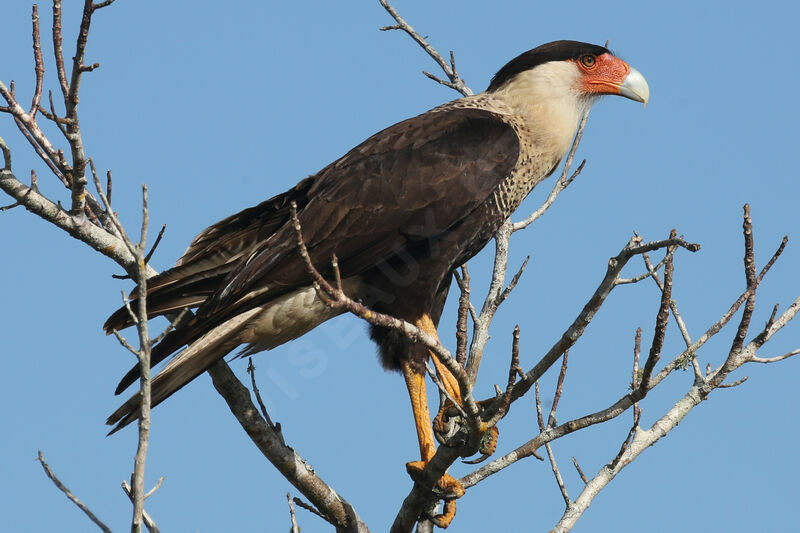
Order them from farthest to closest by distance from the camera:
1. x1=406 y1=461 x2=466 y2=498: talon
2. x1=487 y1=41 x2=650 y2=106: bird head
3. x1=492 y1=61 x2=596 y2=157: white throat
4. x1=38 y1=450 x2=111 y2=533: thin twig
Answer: x1=487 y1=41 x2=650 y2=106: bird head < x1=492 y1=61 x2=596 y2=157: white throat < x1=406 y1=461 x2=466 y2=498: talon < x1=38 y1=450 x2=111 y2=533: thin twig

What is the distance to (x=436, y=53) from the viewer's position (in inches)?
199

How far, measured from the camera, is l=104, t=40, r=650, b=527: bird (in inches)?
149

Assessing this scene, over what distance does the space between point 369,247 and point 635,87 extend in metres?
2.03

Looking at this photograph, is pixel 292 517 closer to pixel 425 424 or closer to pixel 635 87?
pixel 425 424

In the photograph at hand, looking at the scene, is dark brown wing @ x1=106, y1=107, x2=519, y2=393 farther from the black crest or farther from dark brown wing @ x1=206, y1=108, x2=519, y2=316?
the black crest

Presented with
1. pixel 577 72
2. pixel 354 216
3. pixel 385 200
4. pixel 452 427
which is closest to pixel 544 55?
pixel 577 72

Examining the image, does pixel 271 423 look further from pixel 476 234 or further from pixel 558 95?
pixel 558 95

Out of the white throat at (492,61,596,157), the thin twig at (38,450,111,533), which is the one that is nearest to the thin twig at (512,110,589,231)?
the white throat at (492,61,596,157)

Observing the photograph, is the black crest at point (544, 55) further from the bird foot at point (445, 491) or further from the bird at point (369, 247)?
the bird foot at point (445, 491)

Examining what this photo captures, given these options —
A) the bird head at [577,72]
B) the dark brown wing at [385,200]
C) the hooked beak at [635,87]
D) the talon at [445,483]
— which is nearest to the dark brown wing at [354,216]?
the dark brown wing at [385,200]

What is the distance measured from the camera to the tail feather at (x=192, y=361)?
363cm

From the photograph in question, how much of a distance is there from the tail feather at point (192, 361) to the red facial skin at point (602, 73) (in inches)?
98.1

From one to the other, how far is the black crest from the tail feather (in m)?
2.20

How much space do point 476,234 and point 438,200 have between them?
28cm
